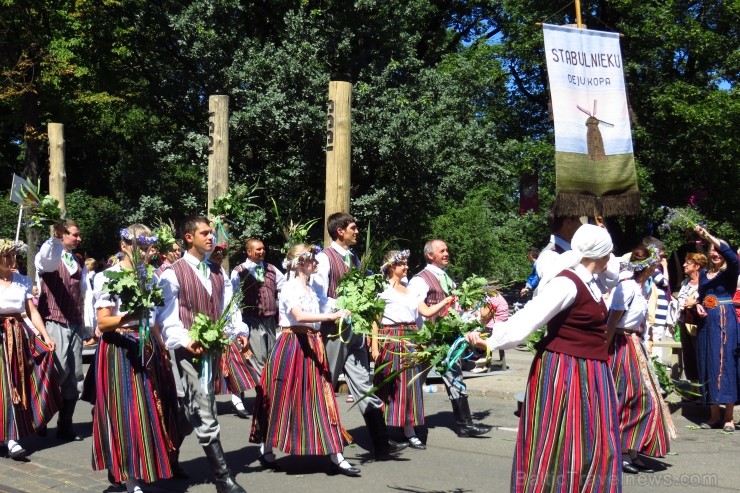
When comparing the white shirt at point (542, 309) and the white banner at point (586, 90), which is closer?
the white shirt at point (542, 309)

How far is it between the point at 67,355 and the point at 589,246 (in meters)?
5.36

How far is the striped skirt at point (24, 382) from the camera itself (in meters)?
7.88

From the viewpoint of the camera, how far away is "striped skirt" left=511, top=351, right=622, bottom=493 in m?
4.86

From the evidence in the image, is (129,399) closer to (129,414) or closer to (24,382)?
(129,414)

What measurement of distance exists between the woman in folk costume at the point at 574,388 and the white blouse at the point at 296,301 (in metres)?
2.24

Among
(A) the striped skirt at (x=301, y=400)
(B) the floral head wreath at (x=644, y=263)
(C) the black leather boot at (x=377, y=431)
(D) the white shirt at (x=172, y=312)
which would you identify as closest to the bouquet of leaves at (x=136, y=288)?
(D) the white shirt at (x=172, y=312)

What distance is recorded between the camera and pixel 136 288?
239 inches

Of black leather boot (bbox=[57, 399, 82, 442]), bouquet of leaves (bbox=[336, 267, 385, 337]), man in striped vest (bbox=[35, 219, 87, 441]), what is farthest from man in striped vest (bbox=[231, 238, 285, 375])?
bouquet of leaves (bbox=[336, 267, 385, 337])

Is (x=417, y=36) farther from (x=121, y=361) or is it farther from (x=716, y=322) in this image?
(x=121, y=361)

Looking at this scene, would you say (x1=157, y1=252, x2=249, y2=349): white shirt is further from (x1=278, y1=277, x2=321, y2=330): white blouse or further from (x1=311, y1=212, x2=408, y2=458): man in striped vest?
(x1=311, y1=212, x2=408, y2=458): man in striped vest

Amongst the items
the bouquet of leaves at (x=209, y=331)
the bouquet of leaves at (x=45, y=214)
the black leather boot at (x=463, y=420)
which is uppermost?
the bouquet of leaves at (x=45, y=214)

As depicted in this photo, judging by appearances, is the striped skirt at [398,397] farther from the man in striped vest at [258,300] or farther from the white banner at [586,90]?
the white banner at [586,90]

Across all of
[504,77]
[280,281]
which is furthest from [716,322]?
[504,77]

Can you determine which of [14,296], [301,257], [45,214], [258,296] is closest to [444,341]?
[301,257]
